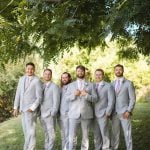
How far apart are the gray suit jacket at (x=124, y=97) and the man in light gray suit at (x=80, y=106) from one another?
0.43 meters

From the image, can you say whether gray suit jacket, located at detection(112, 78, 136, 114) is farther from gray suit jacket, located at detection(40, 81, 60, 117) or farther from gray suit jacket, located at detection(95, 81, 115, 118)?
gray suit jacket, located at detection(40, 81, 60, 117)

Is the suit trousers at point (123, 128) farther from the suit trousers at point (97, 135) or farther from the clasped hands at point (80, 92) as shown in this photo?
the clasped hands at point (80, 92)

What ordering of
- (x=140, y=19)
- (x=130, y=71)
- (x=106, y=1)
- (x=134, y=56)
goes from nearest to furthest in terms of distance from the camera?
(x=140, y=19)
(x=106, y=1)
(x=134, y=56)
(x=130, y=71)

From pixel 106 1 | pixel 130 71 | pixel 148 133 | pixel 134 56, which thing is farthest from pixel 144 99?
pixel 106 1

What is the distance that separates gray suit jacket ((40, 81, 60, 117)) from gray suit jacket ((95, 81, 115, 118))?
74 cm

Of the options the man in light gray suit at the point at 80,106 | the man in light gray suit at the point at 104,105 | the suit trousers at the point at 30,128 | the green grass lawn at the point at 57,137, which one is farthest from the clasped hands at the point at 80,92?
the green grass lawn at the point at 57,137

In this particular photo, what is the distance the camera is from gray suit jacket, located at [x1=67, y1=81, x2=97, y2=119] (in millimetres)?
7480

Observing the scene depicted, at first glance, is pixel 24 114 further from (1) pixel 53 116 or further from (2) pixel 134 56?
(2) pixel 134 56

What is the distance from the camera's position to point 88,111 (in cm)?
757

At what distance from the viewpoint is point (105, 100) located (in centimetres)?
771

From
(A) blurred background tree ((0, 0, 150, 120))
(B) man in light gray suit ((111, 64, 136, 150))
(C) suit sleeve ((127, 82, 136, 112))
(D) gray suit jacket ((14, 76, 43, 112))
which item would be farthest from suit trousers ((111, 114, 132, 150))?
(D) gray suit jacket ((14, 76, 43, 112))

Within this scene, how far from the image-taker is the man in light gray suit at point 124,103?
743 centimetres

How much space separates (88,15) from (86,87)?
288 cm

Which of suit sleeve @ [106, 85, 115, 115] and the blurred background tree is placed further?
suit sleeve @ [106, 85, 115, 115]
